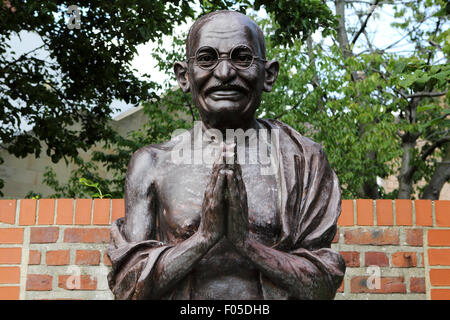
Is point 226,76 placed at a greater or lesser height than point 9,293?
greater

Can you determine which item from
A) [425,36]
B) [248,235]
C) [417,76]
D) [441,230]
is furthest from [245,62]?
[425,36]

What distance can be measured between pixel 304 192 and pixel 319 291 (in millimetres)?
384

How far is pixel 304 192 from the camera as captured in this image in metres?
2.09

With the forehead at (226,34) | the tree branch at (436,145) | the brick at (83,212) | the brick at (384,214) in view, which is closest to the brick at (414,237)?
the brick at (384,214)

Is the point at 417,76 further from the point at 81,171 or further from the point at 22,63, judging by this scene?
the point at 81,171

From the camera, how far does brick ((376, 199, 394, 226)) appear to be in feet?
11.7

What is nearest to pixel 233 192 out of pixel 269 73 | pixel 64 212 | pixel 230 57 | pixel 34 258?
pixel 230 57

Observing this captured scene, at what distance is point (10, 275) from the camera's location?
12.0 feet

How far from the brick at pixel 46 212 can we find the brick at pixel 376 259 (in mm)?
2074

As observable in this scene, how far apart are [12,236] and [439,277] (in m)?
2.79

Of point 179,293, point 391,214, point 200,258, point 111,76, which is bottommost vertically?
point 179,293

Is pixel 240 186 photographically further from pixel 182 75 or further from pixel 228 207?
pixel 182 75

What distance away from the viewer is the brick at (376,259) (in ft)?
11.5

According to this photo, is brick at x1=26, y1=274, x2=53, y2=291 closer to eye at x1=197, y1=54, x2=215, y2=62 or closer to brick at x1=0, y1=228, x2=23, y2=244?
brick at x1=0, y1=228, x2=23, y2=244
